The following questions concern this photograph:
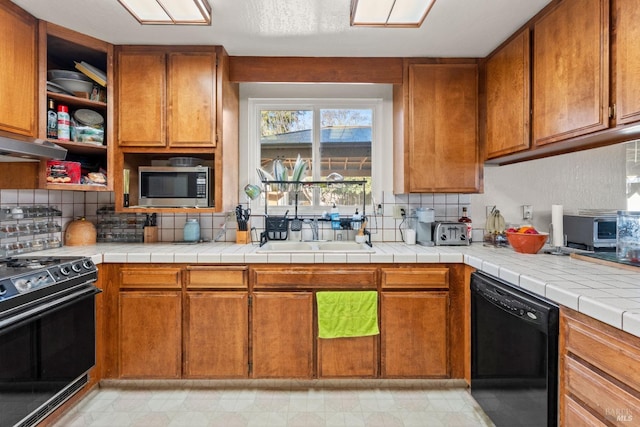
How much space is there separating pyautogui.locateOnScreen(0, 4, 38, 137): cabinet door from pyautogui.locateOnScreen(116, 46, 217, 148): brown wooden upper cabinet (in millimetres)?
457

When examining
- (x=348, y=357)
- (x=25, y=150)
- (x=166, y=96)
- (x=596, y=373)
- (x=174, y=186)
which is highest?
(x=166, y=96)

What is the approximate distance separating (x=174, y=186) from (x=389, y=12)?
1.79 m

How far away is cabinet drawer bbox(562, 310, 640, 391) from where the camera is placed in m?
0.95

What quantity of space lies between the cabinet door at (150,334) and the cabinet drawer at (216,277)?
0.13 metres

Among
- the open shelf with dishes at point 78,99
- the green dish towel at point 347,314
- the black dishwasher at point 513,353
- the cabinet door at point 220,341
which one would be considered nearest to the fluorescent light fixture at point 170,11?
the open shelf with dishes at point 78,99

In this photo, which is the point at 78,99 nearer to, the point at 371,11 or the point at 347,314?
the point at 371,11

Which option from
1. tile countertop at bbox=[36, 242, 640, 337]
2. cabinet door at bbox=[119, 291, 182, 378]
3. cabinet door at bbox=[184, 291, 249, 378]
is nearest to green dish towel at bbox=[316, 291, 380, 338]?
tile countertop at bbox=[36, 242, 640, 337]

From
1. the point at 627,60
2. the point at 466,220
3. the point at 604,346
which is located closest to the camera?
the point at 604,346

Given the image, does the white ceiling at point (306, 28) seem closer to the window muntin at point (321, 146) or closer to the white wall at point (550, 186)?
the window muntin at point (321, 146)

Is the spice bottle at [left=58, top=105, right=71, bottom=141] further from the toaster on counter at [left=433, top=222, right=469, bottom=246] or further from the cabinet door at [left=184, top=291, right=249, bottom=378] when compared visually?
the toaster on counter at [left=433, top=222, right=469, bottom=246]

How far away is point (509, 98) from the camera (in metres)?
2.07

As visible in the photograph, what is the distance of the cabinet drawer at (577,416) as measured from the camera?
3.49ft

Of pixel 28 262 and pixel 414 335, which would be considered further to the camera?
pixel 414 335

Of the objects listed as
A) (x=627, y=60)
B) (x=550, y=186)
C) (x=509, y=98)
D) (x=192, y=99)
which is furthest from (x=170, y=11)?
(x=550, y=186)
